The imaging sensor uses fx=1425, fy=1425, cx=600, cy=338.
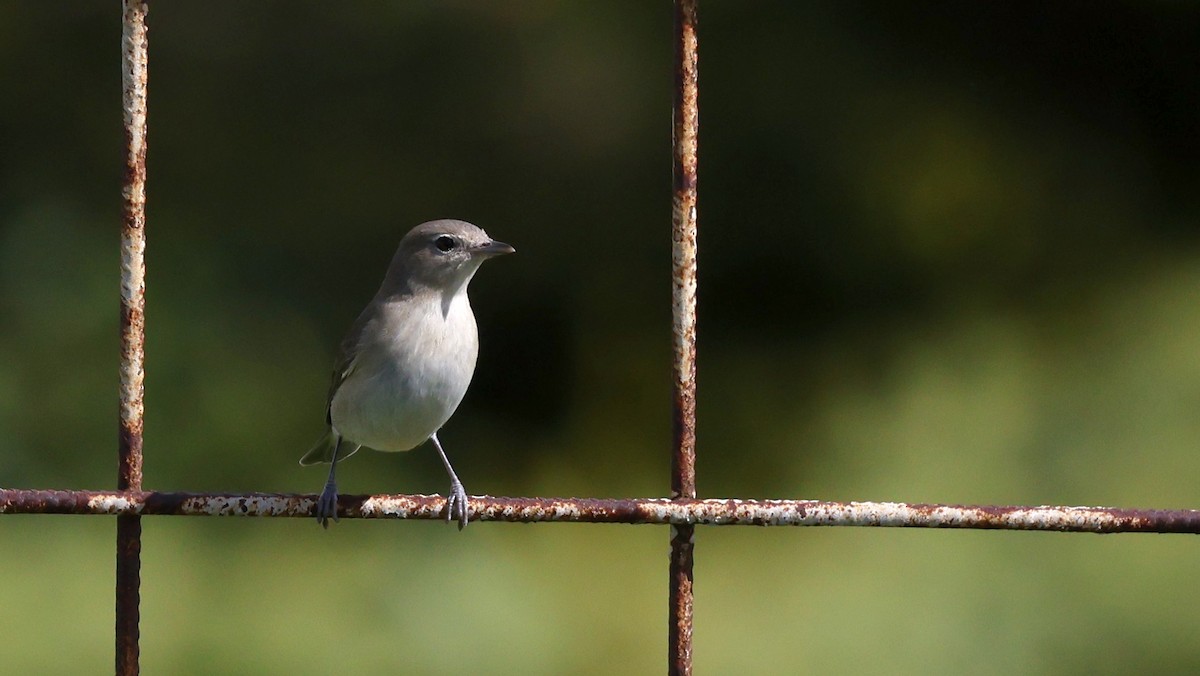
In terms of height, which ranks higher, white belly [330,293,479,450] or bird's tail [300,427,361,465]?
white belly [330,293,479,450]

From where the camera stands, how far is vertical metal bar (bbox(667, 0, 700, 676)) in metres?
1.55

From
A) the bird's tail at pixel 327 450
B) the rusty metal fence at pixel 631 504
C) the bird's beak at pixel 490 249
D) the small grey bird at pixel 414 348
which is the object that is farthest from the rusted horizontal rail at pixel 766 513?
the bird's tail at pixel 327 450

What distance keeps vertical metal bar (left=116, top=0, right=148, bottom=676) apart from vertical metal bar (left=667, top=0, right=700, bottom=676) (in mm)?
572

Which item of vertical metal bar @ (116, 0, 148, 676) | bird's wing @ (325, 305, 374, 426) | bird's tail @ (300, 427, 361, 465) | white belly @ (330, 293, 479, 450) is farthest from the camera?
bird's tail @ (300, 427, 361, 465)

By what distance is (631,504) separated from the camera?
5.03 ft

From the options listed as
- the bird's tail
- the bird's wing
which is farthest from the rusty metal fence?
the bird's tail

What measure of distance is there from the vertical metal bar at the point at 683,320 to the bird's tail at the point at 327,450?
1.48 meters

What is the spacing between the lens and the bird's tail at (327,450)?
2.96 meters

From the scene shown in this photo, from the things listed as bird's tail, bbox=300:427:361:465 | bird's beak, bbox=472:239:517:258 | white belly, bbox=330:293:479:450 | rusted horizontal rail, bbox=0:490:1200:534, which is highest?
bird's beak, bbox=472:239:517:258

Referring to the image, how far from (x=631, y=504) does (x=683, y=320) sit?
8.3 inches

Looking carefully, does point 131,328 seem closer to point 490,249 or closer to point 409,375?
point 409,375

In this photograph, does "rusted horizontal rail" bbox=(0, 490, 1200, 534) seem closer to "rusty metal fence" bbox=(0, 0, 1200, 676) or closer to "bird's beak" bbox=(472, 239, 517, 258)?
"rusty metal fence" bbox=(0, 0, 1200, 676)

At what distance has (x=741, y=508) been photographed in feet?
5.08

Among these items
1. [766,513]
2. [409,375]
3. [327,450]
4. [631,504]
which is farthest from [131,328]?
[327,450]
